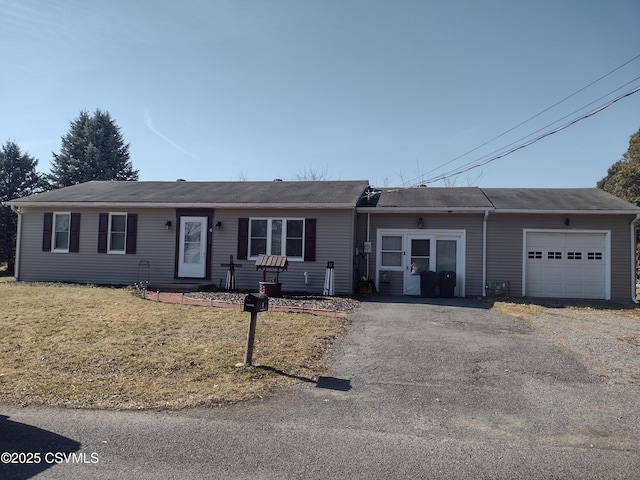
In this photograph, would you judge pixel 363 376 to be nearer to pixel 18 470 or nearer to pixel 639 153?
pixel 18 470

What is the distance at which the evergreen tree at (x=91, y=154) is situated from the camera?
35.6 m

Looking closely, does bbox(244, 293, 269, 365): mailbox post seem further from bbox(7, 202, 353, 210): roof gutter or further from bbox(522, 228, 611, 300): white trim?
bbox(522, 228, 611, 300): white trim

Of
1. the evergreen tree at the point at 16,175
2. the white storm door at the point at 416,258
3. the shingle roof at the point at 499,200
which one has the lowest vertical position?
the white storm door at the point at 416,258

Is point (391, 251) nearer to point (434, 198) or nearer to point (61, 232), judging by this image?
point (434, 198)

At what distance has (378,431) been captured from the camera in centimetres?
396

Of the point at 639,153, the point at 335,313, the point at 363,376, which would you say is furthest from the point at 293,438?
the point at 639,153

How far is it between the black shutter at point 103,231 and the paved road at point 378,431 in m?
11.7

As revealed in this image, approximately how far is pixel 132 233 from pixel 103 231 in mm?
1113

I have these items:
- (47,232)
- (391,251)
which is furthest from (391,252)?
(47,232)

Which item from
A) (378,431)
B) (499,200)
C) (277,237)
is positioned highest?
(499,200)

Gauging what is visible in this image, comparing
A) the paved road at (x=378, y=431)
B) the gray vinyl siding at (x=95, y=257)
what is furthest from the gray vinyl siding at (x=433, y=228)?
the paved road at (x=378, y=431)

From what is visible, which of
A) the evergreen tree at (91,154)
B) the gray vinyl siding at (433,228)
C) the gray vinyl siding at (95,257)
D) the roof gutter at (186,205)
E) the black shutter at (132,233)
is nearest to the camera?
the roof gutter at (186,205)

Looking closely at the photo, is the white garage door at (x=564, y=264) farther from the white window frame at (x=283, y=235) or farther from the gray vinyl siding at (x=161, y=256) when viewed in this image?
the white window frame at (x=283, y=235)

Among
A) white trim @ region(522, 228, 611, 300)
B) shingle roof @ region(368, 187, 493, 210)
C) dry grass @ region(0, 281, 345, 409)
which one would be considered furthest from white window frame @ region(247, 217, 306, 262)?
white trim @ region(522, 228, 611, 300)
